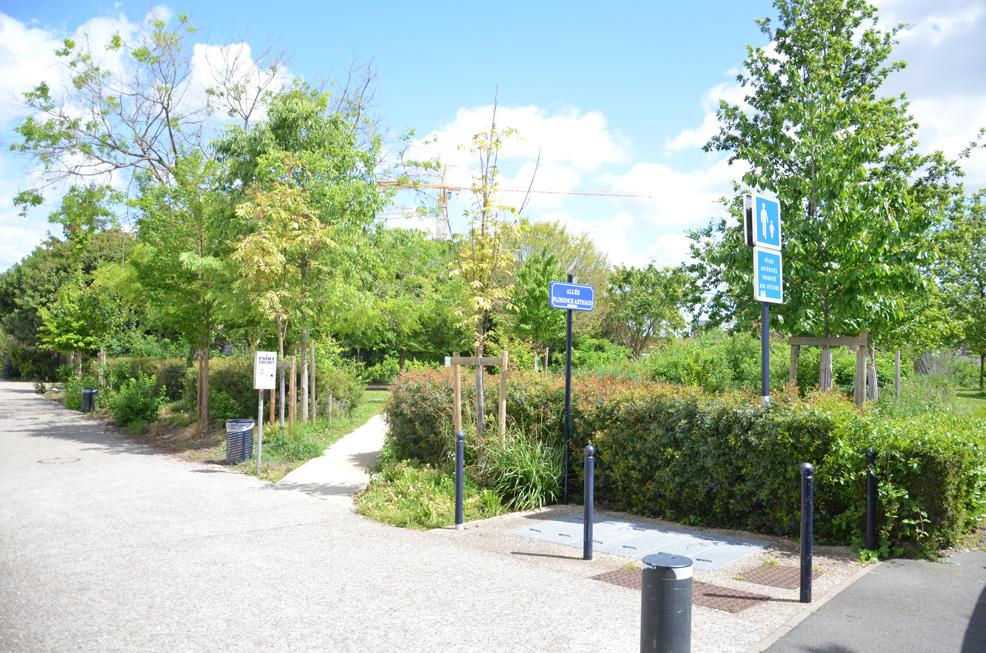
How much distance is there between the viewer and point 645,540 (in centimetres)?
711

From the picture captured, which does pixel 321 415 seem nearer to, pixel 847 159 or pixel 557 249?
pixel 847 159

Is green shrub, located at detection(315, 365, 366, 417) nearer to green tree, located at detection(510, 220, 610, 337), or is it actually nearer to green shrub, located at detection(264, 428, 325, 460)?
green shrub, located at detection(264, 428, 325, 460)

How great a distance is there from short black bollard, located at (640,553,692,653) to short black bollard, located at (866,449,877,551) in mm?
3485

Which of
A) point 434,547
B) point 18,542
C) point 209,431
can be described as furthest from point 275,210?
point 434,547

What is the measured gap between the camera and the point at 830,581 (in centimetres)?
574

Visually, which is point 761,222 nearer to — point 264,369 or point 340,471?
point 340,471

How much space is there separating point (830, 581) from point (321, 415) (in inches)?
546

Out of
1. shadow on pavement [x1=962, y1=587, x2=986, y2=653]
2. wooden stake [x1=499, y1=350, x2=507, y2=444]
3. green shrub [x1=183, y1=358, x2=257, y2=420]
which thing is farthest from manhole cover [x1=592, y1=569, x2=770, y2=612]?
green shrub [x1=183, y1=358, x2=257, y2=420]

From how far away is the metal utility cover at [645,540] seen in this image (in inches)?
258

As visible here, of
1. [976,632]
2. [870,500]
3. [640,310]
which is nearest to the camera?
[976,632]

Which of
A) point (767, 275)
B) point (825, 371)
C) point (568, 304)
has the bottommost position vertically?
point (825, 371)

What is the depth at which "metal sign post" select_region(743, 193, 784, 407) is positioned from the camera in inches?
285

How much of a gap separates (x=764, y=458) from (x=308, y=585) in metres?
4.52

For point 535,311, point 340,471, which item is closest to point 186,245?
point 340,471
